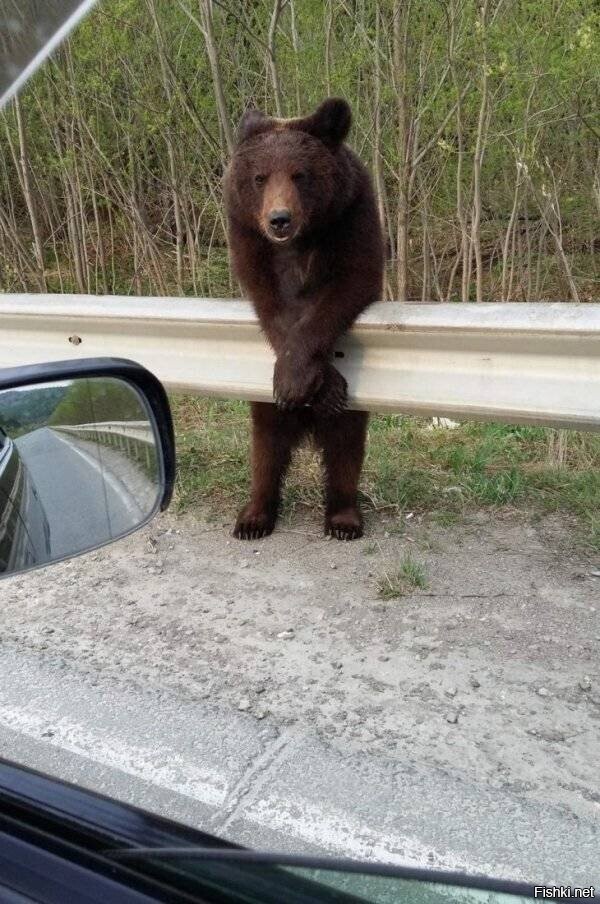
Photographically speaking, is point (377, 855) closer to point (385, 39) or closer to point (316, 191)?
point (316, 191)

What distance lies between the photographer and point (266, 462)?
415 centimetres

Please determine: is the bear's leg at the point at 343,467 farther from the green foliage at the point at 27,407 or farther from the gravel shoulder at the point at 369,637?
the green foliage at the point at 27,407

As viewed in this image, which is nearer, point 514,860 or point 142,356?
point 514,860

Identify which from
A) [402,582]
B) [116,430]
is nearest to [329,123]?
[402,582]

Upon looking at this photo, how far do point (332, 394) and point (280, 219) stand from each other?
2.56 ft

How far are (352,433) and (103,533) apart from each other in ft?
7.40

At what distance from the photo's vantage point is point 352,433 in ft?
13.3

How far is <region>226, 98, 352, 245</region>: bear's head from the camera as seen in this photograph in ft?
12.2

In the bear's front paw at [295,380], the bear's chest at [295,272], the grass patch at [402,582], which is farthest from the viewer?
the bear's chest at [295,272]

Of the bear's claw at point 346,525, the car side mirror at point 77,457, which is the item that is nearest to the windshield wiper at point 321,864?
the car side mirror at point 77,457

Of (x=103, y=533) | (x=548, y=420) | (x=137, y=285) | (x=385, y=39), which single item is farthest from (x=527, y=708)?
(x=137, y=285)

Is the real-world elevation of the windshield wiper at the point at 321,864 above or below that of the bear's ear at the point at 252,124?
below

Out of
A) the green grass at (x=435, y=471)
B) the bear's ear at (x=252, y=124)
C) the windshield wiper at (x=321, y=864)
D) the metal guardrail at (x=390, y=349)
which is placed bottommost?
the green grass at (x=435, y=471)

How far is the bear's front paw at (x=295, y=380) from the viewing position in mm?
3578
